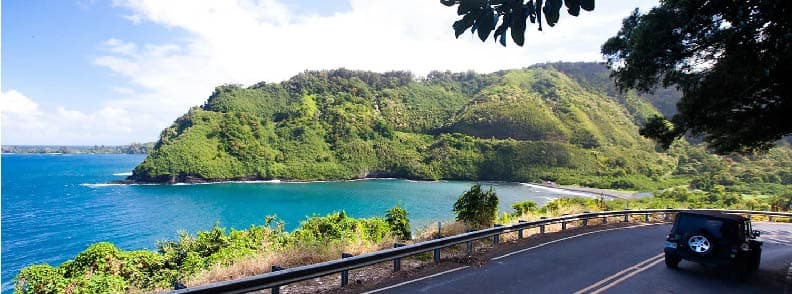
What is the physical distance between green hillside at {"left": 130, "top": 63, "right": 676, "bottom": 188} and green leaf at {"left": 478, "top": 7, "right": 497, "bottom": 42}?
132 meters

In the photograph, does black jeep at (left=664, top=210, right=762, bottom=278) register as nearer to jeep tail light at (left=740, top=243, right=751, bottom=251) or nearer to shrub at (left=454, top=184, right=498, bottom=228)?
jeep tail light at (left=740, top=243, right=751, bottom=251)

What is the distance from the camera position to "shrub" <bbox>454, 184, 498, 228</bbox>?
14.1 metres

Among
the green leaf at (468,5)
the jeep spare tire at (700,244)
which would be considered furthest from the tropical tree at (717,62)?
the green leaf at (468,5)

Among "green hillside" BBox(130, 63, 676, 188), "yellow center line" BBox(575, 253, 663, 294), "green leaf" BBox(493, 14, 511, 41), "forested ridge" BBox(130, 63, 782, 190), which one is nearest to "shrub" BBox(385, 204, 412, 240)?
"yellow center line" BBox(575, 253, 663, 294)

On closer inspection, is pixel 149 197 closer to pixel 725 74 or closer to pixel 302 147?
pixel 302 147

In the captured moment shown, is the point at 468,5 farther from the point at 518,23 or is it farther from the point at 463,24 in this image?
the point at 518,23

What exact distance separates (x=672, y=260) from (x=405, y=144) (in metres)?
162

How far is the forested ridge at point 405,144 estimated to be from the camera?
132 meters

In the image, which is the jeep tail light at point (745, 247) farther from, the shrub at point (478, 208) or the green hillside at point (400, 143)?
the green hillside at point (400, 143)

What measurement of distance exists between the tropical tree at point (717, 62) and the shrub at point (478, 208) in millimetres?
5448

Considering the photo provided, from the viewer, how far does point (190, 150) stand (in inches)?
5108

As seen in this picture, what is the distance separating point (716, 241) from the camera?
332 inches

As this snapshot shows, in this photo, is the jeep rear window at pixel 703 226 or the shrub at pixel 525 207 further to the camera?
the shrub at pixel 525 207

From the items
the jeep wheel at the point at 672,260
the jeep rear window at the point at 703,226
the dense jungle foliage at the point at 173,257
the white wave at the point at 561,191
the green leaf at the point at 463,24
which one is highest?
the green leaf at the point at 463,24
